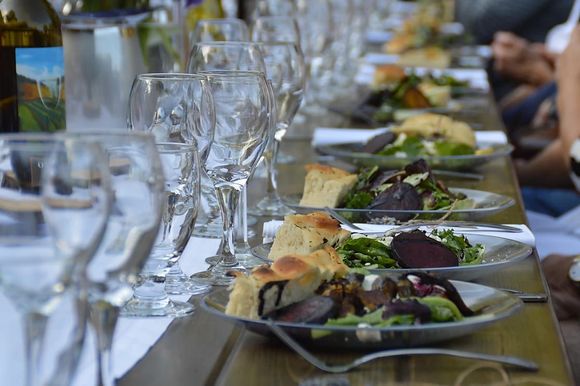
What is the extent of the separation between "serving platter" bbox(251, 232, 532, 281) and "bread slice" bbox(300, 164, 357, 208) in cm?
23

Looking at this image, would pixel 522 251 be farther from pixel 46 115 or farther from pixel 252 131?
pixel 46 115

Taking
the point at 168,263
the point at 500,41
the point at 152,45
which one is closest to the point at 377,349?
the point at 168,263

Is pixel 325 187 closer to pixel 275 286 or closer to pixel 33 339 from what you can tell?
pixel 275 286

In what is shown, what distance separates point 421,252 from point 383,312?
21 centimetres

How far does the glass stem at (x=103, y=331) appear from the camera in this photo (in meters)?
0.73

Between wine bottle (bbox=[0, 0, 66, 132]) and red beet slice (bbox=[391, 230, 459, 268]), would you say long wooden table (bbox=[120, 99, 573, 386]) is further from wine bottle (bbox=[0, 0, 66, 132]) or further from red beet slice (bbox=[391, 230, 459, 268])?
wine bottle (bbox=[0, 0, 66, 132])

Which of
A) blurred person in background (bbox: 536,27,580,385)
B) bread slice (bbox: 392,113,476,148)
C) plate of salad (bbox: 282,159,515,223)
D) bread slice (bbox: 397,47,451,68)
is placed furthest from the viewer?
bread slice (bbox: 397,47,451,68)

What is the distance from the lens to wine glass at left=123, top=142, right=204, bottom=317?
100 centimetres

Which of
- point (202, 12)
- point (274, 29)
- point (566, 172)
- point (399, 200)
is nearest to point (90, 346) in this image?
point (399, 200)

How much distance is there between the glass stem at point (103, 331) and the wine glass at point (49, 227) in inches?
2.7

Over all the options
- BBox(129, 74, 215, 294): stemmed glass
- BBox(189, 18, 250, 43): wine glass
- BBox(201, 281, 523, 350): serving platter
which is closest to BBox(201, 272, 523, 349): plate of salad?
BBox(201, 281, 523, 350): serving platter

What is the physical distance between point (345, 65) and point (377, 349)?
2454 millimetres

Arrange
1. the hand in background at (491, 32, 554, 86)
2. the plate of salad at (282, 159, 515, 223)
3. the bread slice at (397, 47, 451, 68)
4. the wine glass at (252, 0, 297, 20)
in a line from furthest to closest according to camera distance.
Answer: the hand in background at (491, 32, 554, 86)
the bread slice at (397, 47, 451, 68)
the wine glass at (252, 0, 297, 20)
the plate of salad at (282, 159, 515, 223)

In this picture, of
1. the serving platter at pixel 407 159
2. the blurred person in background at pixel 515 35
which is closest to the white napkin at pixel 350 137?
the serving platter at pixel 407 159
